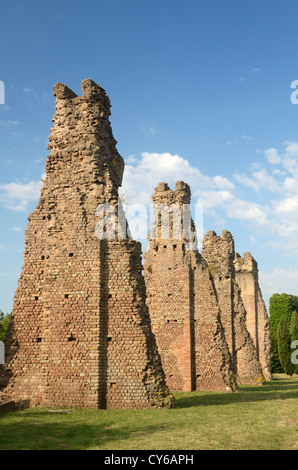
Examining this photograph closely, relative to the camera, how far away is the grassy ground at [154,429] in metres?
7.88

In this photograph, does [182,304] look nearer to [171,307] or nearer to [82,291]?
[171,307]

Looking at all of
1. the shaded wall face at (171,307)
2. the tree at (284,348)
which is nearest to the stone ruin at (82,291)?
the shaded wall face at (171,307)

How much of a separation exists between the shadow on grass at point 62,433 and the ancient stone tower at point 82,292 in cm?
200

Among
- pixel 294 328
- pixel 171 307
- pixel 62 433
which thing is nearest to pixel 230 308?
pixel 171 307

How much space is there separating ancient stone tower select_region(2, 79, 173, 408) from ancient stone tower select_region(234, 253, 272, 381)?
24453 millimetres

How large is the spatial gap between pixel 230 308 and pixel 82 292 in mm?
15830

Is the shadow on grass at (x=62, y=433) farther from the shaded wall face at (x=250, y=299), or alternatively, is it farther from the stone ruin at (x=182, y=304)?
the shaded wall face at (x=250, y=299)

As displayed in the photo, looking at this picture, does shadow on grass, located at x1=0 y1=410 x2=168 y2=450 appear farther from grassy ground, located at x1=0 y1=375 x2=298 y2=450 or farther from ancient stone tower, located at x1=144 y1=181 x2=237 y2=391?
ancient stone tower, located at x1=144 y1=181 x2=237 y2=391

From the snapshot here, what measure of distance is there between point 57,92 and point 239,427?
11001mm

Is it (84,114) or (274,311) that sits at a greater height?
(84,114)

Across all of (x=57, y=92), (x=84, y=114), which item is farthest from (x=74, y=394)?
(x=57, y=92)

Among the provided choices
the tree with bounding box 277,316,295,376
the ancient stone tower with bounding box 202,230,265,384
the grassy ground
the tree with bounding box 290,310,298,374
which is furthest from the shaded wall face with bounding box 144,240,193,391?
the tree with bounding box 290,310,298,374

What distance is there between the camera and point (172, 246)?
71.7 ft
